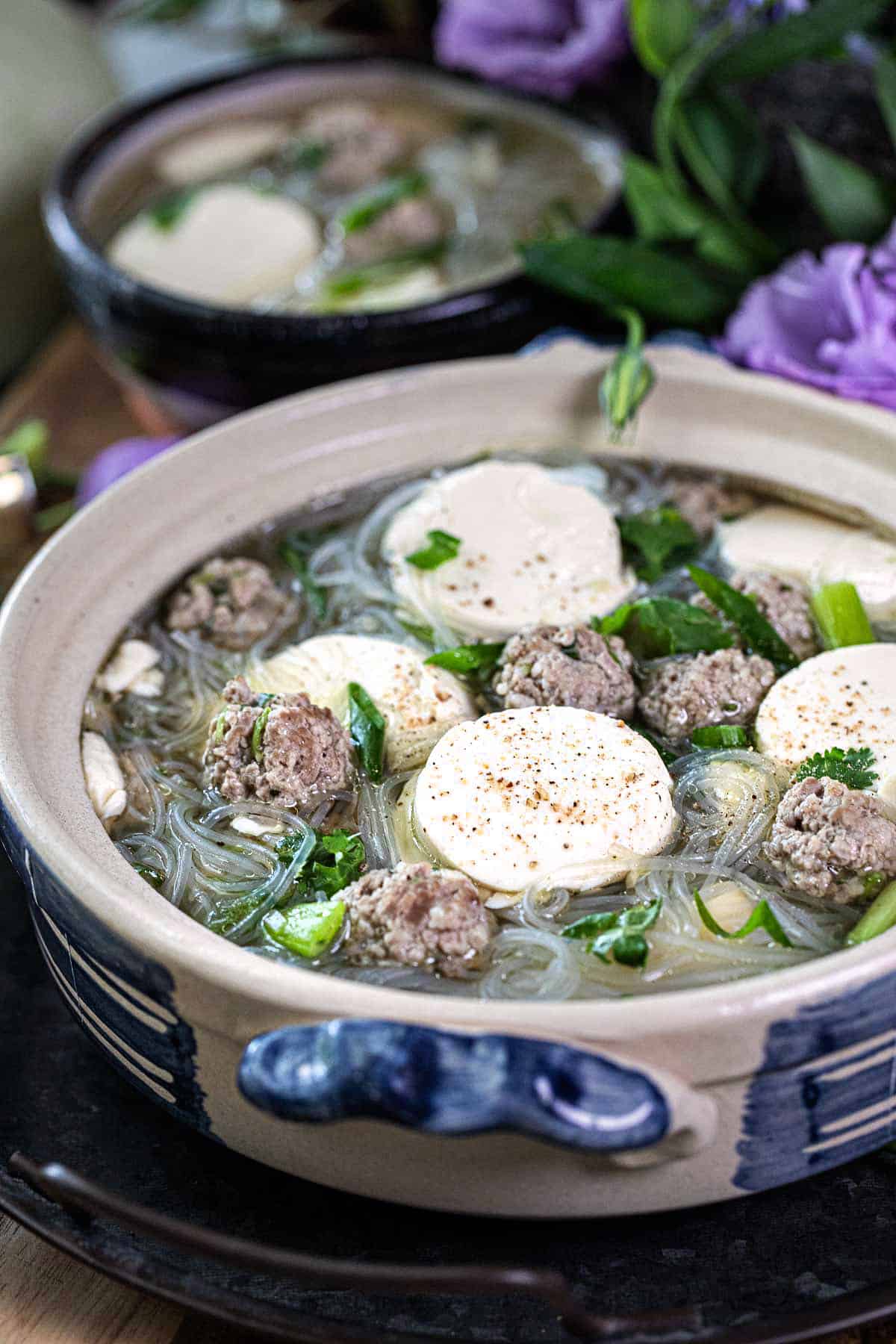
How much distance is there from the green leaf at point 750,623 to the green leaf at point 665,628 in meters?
0.03

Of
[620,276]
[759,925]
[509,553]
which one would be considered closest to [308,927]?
[759,925]

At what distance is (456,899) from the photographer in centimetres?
185

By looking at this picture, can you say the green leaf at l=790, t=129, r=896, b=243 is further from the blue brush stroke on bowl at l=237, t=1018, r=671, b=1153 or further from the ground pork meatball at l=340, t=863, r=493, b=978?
the blue brush stroke on bowl at l=237, t=1018, r=671, b=1153

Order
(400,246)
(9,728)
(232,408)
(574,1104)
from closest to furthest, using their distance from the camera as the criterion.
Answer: (574,1104), (9,728), (232,408), (400,246)

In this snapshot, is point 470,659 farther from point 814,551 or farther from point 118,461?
point 118,461

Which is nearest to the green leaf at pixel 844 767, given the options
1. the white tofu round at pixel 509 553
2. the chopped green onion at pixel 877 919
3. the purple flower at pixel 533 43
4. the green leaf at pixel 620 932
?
the chopped green onion at pixel 877 919

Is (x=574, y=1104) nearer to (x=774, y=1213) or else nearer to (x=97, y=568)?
(x=774, y=1213)

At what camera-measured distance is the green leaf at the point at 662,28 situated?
3.08 metres

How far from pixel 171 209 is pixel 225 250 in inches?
10.8

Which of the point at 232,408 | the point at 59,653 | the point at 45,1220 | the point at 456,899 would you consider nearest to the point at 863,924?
the point at 456,899

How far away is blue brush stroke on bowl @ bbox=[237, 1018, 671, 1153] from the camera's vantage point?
4.82 feet

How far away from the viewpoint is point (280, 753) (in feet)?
6.86

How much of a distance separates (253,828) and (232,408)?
1.46 m

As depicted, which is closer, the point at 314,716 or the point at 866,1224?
the point at 866,1224
